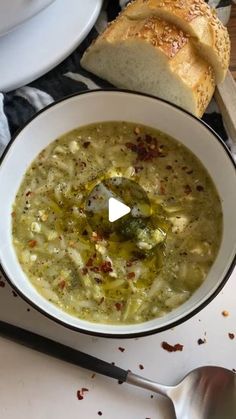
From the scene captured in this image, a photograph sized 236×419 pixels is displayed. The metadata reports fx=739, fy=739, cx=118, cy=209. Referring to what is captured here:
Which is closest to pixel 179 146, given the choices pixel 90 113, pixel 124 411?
pixel 90 113

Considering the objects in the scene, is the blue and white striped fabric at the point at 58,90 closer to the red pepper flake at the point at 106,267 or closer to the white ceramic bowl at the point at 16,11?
the white ceramic bowl at the point at 16,11

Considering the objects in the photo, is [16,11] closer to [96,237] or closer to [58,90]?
[58,90]

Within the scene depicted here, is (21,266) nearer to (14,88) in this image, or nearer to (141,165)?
(141,165)

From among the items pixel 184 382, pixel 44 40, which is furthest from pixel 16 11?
pixel 184 382

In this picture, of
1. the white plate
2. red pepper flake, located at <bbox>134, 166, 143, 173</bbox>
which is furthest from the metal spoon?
the white plate

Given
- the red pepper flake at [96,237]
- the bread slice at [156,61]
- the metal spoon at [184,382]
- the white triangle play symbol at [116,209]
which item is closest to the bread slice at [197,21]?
the bread slice at [156,61]

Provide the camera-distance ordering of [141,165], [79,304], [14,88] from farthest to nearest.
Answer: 1. [14,88]
2. [141,165]
3. [79,304]

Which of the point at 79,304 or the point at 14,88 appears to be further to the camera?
the point at 14,88

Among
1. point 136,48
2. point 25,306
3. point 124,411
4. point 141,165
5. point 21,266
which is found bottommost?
point 124,411
